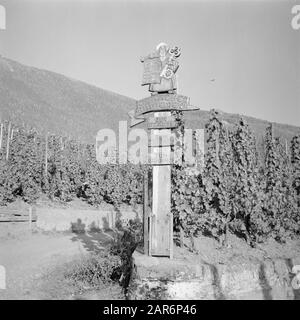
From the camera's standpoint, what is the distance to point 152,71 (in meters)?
8.05

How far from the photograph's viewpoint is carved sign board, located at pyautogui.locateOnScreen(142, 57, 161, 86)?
801 centimetres

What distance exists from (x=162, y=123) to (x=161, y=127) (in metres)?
0.09

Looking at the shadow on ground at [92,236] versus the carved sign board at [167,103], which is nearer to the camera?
the carved sign board at [167,103]

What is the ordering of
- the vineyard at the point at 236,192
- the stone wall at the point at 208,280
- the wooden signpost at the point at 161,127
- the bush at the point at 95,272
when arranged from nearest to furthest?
the stone wall at the point at 208,280 < the wooden signpost at the point at 161,127 < the bush at the point at 95,272 < the vineyard at the point at 236,192

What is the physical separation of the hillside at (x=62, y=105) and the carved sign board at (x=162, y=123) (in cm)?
2806

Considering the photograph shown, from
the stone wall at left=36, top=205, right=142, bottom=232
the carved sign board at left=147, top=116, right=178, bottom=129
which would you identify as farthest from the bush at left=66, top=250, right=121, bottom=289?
the stone wall at left=36, top=205, right=142, bottom=232

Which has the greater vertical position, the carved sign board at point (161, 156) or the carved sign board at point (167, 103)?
the carved sign board at point (167, 103)

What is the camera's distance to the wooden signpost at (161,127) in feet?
25.6

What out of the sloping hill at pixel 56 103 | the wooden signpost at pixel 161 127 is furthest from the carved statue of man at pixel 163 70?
the sloping hill at pixel 56 103

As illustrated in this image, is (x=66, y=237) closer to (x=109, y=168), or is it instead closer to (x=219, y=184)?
(x=219, y=184)

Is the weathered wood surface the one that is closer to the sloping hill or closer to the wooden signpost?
the wooden signpost

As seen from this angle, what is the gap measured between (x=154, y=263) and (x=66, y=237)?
23.1ft

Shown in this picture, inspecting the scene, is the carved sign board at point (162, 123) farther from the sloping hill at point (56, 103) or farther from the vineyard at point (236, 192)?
the sloping hill at point (56, 103)
